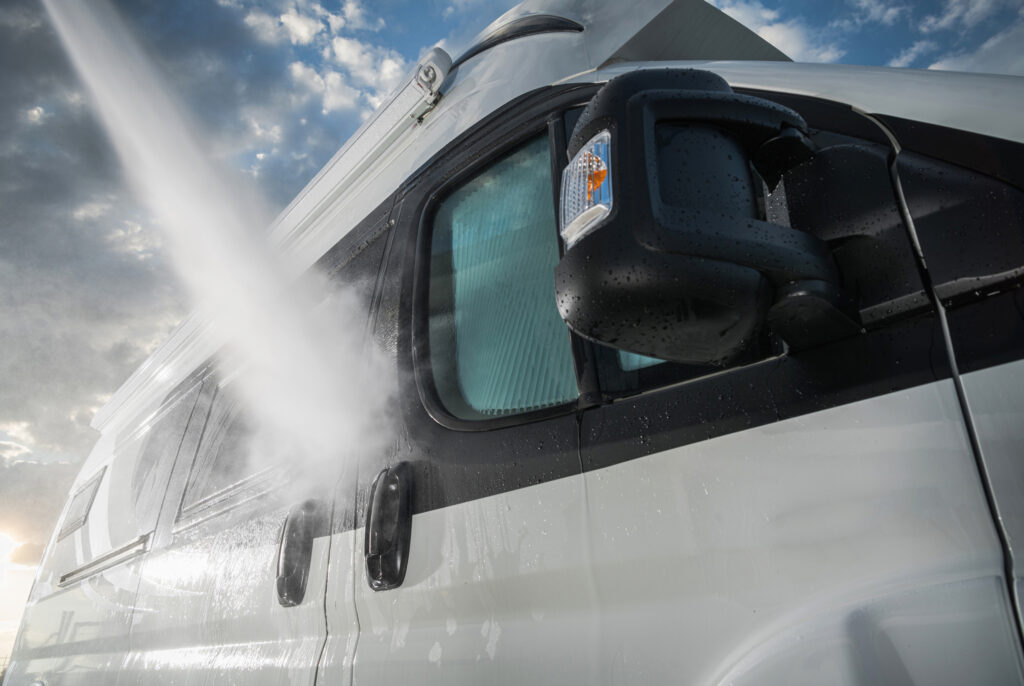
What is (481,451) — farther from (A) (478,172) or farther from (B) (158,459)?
(B) (158,459)

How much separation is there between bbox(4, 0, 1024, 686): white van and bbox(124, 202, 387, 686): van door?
0.06 feet

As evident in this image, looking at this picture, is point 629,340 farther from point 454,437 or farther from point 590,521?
point 454,437

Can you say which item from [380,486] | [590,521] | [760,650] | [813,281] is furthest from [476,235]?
[760,650]

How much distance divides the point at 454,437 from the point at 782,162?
2.69 ft

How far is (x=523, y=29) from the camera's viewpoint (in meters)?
1.79

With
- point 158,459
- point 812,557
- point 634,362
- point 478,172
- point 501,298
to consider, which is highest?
point 478,172

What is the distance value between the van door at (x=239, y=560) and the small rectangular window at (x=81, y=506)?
1.79 meters

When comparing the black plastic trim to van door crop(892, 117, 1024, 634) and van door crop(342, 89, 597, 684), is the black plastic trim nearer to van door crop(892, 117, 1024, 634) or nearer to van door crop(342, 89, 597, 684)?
van door crop(342, 89, 597, 684)

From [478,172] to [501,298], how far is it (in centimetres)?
38

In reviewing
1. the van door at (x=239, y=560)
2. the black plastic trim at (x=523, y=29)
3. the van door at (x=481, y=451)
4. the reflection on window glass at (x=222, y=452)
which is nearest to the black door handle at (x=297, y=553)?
the van door at (x=239, y=560)

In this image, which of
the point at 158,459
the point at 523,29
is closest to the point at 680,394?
the point at 523,29

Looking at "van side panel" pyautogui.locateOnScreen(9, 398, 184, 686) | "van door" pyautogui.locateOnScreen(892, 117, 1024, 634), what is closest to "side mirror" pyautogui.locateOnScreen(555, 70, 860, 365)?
"van door" pyautogui.locateOnScreen(892, 117, 1024, 634)

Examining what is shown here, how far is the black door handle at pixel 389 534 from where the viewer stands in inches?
53.6

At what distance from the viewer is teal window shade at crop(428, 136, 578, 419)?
51.3 inches
